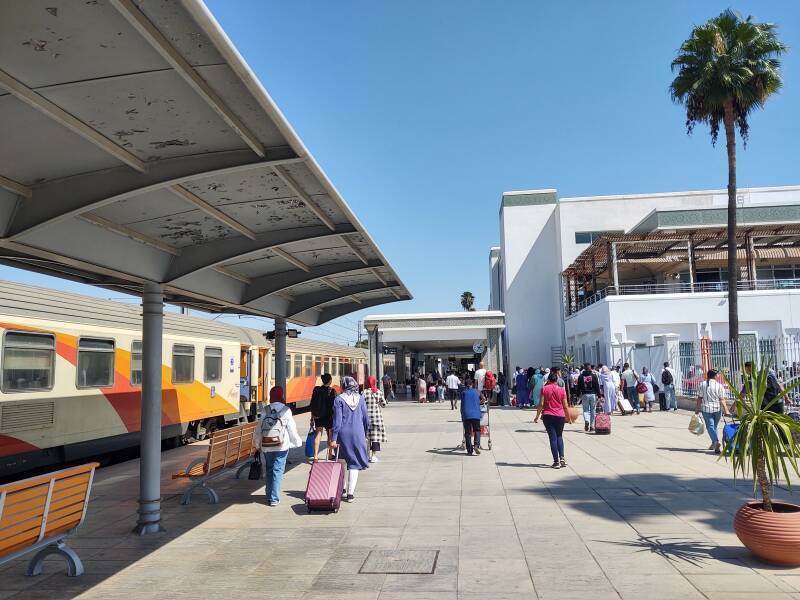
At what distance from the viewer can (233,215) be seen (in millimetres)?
6973

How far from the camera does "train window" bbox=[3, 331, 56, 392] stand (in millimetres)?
9367

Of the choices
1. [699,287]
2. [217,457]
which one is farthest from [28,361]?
Result: [699,287]

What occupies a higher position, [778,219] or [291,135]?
[778,219]

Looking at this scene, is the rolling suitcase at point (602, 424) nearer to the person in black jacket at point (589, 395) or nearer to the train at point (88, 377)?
the person in black jacket at point (589, 395)

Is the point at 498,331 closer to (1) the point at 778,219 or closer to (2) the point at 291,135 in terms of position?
(1) the point at 778,219

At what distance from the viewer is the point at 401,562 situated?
5785mm

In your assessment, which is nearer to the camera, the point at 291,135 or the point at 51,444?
the point at 291,135

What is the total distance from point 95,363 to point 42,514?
6.69 m

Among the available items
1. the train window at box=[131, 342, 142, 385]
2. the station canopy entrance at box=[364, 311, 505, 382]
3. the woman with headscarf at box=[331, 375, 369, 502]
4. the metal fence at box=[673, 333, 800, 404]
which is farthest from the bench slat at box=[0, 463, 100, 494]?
the station canopy entrance at box=[364, 311, 505, 382]

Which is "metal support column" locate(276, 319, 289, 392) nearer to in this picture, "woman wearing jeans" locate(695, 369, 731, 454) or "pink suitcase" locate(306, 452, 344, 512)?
"pink suitcase" locate(306, 452, 344, 512)

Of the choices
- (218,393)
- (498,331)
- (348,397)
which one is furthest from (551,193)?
(348,397)

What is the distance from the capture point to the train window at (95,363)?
1106 centimetres

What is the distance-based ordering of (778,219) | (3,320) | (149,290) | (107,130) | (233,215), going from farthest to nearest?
(778,219) → (3,320) → (149,290) → (233,215) → (107,130)

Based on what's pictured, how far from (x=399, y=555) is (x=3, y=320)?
22.8ft
